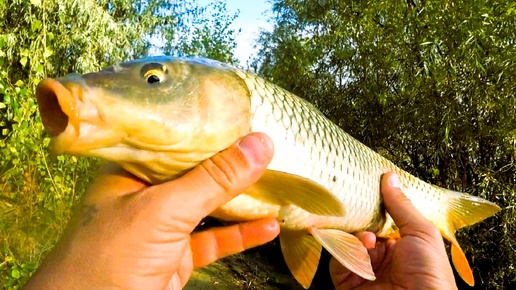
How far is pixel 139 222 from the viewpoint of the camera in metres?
1.28

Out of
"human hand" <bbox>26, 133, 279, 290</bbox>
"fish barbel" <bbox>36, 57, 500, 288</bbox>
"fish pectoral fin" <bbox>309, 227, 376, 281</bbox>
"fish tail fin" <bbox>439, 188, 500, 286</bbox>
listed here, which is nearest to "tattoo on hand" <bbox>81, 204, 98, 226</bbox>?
"human hand" <bbox>26, 133, 279, 290</bbox>

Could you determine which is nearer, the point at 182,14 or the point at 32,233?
the point at 32,233

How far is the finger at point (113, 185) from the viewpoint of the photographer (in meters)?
1.34

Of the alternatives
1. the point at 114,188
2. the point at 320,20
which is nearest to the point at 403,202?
the point at 114,188

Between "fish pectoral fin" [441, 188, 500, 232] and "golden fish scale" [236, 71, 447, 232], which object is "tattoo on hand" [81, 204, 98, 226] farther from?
"fish pectoral fin" [441, 188, 500, 232]

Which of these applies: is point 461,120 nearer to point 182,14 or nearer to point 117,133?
point 117,133

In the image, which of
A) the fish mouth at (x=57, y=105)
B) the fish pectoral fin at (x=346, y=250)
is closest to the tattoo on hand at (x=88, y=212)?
the fish mouth at (x=57, y=105)

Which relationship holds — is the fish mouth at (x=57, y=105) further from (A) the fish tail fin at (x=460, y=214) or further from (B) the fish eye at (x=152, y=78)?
(A) the fish tail fin at (x=460, y=214)

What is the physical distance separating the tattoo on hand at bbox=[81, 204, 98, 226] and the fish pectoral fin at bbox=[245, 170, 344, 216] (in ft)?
1.30

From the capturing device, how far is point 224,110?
1378 millimetres

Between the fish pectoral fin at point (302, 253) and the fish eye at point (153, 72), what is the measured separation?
0.78 meters

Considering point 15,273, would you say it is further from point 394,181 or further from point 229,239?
point 394,181

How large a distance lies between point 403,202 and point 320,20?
5917 millimetres

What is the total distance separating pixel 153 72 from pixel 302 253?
35.7 inches
